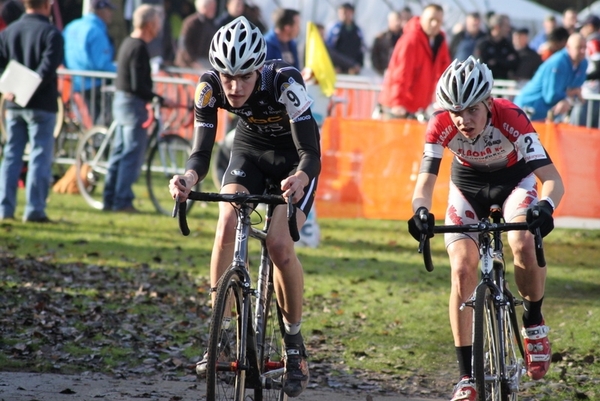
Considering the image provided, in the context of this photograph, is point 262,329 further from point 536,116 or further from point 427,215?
point 536,116

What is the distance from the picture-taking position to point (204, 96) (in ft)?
18.9

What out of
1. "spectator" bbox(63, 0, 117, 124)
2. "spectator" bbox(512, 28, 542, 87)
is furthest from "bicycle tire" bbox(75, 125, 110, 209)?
"spectator" bbox(512, 28, 542, 87)

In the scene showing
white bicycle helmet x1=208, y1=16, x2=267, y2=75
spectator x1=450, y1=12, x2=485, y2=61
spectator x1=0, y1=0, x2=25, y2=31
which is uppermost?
spectator x1=450, y1=12, x2=485, y2=61

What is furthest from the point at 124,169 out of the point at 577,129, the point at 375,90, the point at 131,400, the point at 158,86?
the point at 131,400

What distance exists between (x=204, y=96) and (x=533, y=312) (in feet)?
8.49

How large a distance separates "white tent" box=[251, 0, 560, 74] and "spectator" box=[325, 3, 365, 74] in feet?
2.59

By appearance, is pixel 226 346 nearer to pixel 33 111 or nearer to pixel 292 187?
pixel 292 187

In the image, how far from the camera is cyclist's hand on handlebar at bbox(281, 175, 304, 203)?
17.1 feet

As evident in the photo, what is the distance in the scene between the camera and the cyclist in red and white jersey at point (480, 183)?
5.68 metres

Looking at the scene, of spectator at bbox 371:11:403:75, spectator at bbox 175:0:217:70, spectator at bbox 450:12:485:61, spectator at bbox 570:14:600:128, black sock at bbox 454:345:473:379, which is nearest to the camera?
black sock at bbox 454:345:473:379

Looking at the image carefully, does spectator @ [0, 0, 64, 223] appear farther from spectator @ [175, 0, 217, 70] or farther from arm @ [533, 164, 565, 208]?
arm @ [533, 164, 565, 208]

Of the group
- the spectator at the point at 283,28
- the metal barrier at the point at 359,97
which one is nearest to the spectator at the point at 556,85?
the metal barrier at the point at 359,97

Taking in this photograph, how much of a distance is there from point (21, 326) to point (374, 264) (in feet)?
14.2

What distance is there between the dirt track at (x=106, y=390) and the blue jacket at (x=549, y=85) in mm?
7544
